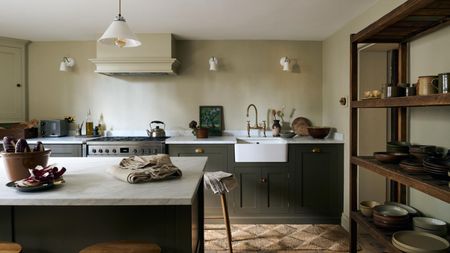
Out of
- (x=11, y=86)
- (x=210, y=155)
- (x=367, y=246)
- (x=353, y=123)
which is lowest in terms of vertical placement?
(x=367, y=246)

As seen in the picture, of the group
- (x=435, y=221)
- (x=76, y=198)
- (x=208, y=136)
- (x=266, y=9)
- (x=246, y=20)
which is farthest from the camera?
(x=208, y=136)

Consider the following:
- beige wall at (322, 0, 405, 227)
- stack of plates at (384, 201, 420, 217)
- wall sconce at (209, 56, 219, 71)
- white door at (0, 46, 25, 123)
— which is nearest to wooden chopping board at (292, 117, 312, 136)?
beige wall at (322, 0, 405, 227)

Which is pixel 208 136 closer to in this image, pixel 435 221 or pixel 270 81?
pixel 270 81

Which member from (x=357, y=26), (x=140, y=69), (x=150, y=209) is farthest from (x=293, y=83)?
(x=150, y=209)

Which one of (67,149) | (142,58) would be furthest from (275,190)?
(67,149)

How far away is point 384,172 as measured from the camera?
1868 mm

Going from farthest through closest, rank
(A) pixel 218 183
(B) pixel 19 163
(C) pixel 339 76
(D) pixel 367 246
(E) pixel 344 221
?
1. (C) pixel 339 76
2. (E) pixel 344 221
3. (D) pixel 367 246
4. (A) pixel 218 183
5. (B) pixel 19 163

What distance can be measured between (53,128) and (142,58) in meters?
1.49

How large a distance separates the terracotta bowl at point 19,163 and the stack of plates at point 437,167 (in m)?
1.98

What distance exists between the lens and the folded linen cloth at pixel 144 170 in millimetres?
1403

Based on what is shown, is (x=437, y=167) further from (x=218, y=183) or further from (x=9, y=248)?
(x=9, y=248)

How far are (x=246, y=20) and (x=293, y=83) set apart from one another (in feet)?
3.92

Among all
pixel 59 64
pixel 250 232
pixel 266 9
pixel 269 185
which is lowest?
pixel 250 232

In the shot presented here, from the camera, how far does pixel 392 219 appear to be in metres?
1.92
